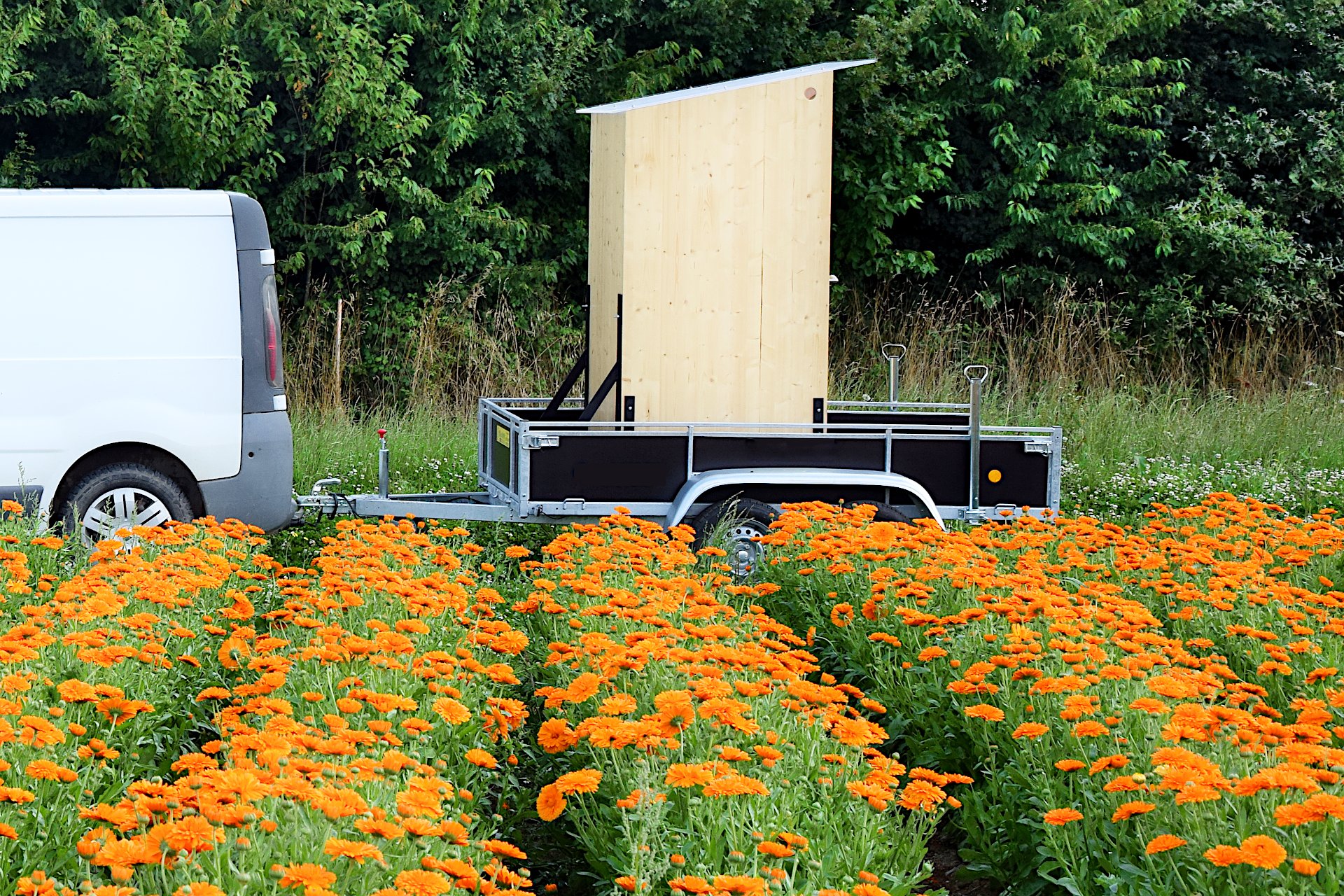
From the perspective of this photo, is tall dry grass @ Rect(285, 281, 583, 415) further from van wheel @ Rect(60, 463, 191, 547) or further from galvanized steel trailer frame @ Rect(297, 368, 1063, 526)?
galvanized steel trailer frame @ Rect(297, 368, 1063, 526)

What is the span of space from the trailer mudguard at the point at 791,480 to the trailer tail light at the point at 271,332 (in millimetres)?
2258

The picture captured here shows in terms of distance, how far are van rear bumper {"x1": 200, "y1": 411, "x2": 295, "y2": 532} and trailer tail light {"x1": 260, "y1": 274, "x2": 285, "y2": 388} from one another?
7.8 inches

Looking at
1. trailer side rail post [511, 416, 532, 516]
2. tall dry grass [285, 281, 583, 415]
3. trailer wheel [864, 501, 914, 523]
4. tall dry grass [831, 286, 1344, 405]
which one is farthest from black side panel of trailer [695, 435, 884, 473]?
tall dry grass [285, 281, 583, 415]

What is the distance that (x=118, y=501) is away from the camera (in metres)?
7.43

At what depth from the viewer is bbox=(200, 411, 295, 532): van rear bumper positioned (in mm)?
7570

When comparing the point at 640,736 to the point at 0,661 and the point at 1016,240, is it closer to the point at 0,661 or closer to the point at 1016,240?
the point at 0,661

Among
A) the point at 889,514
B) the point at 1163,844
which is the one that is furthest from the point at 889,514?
the point at 1163,844

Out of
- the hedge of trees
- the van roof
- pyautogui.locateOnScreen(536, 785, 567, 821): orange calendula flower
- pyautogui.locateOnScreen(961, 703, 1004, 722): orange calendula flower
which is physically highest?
the hedge of trees

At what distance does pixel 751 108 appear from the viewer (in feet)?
25.1

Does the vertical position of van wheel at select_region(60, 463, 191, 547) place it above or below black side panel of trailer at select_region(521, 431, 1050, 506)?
below

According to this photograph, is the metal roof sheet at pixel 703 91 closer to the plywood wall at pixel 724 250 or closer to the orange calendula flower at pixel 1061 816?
the plywood wall at pixel 724 250

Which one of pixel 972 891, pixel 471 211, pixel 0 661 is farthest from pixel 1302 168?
pixel 0 661

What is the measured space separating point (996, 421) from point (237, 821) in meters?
10.3

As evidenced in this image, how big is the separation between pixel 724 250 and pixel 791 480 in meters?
1.30
